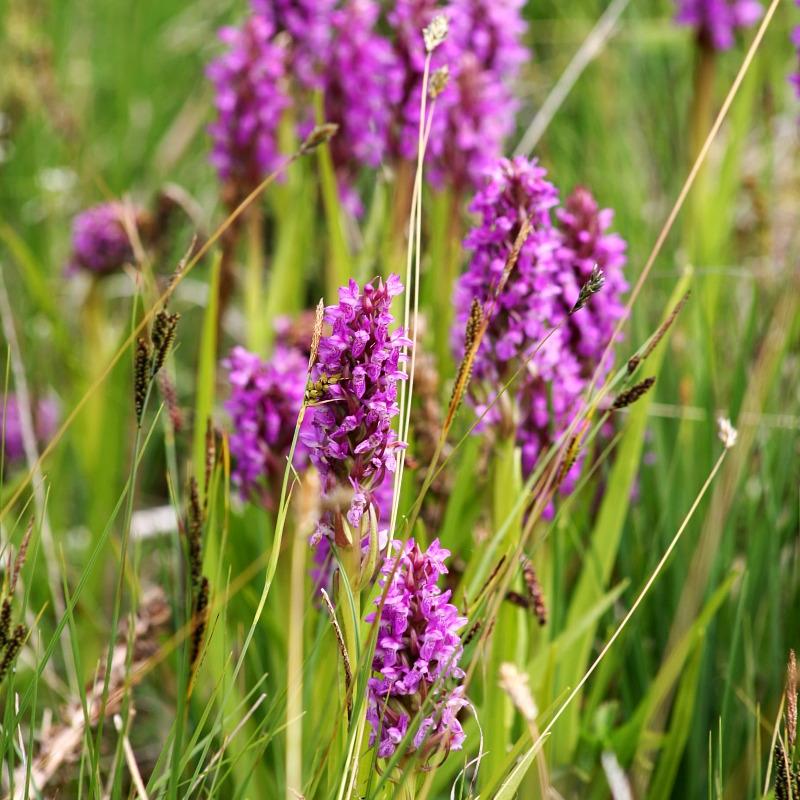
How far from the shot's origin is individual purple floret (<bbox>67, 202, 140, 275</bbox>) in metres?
2.79

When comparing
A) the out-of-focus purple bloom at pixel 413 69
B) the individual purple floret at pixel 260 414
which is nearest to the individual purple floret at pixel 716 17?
the out-of-focus purple bloom at pixel 413 69

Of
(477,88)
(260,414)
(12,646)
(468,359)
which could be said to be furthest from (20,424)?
(468,359)

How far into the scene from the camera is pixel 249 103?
2.59 meters

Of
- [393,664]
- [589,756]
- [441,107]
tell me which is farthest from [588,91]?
[393,664]

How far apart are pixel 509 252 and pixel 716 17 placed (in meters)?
1.95

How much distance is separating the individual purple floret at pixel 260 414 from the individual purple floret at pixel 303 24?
1.12 metres

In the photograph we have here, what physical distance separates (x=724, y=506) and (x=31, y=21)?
9.13 ft

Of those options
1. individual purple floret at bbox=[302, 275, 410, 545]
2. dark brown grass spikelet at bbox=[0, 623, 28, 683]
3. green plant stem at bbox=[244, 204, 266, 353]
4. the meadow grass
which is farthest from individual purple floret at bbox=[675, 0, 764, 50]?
dark brown grass spikelet at bbox=[0, 623, 28, 683]

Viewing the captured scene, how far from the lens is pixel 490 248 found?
157 cm

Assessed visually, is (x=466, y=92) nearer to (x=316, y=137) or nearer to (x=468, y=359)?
(x=316, y=137)

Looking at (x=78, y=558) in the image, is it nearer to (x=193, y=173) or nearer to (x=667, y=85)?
(x=193, y=173)

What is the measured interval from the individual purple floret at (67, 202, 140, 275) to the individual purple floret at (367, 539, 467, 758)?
187cm

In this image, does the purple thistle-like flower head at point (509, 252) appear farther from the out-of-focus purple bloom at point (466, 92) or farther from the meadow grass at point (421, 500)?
the out-of-focus purple bloom at point (466, 92)

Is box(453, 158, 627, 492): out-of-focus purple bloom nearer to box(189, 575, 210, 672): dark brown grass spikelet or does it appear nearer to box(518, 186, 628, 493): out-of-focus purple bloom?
box(518, 186, 628, 493): out-of-focus purple bloom
